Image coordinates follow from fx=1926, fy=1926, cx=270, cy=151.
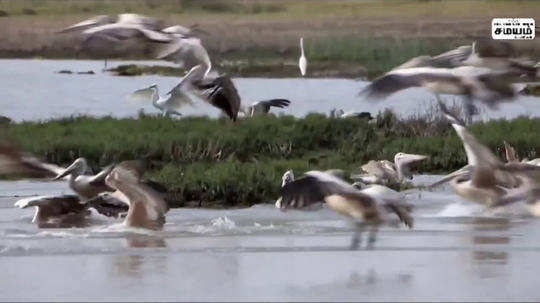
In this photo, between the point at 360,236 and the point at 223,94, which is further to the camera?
the point at 223,94

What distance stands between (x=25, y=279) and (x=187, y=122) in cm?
1013

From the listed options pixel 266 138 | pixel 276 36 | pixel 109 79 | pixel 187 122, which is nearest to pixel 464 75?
pixel 266 138

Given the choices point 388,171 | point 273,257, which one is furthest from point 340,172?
point 388,171

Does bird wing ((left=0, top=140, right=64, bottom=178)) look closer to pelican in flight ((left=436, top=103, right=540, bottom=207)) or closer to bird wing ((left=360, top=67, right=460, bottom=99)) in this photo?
bird wing ((left=360, top=67, right=460, bottom=99))

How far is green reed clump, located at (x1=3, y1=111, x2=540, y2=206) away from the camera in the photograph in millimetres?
20078

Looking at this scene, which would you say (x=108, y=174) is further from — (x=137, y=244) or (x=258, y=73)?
(x=258, y=73)

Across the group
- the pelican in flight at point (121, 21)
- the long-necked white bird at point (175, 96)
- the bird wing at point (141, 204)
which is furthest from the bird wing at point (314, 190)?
the long-necked white bird at point (175, 96)

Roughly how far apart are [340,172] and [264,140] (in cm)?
594

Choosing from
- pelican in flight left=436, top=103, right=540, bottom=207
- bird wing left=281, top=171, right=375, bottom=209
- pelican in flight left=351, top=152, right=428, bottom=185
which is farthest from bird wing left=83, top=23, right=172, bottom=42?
pelican in flight left=351, top=152, right=428, bottom=185

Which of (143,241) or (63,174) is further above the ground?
(63,174)

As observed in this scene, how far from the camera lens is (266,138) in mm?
21250

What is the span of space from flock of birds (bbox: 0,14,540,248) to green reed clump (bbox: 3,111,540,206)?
6.82 feet

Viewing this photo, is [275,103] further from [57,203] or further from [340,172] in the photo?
[57,203]

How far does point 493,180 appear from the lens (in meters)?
15.5
